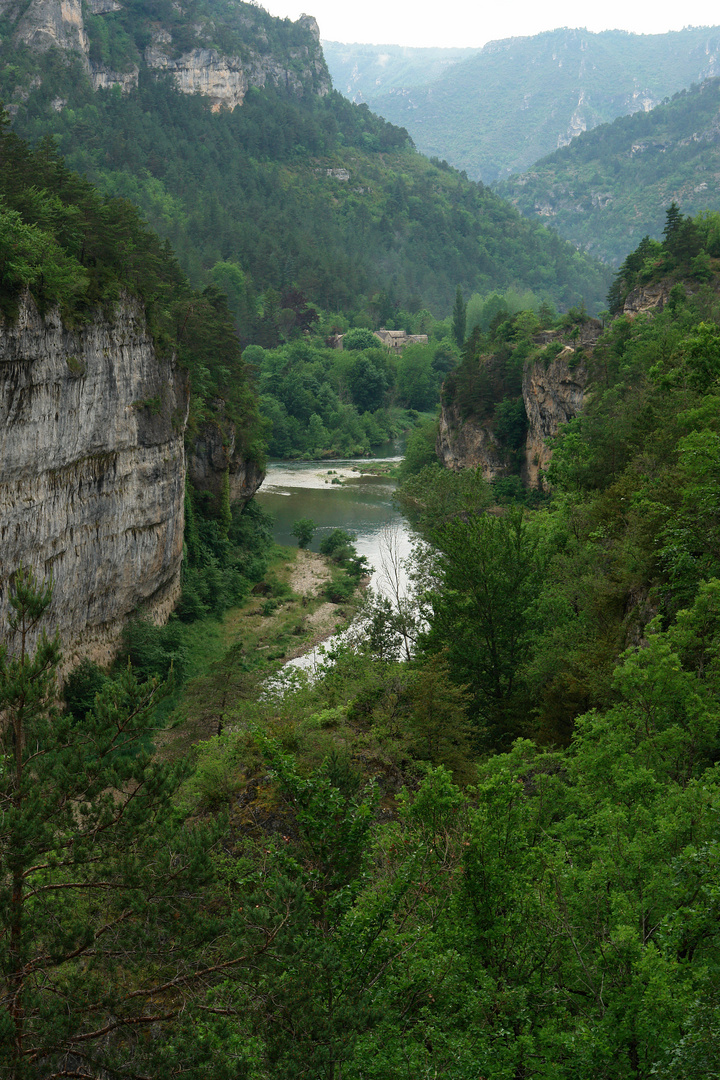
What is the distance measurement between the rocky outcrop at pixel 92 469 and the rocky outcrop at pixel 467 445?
34.6m

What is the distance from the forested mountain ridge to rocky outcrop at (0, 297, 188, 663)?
79.4 metres

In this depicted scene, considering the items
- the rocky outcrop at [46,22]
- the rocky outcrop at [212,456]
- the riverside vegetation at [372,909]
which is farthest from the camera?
the rocky outcrop at [46,22]

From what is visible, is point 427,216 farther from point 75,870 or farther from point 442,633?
point 75,870

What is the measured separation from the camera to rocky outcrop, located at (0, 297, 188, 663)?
2733 centimetres

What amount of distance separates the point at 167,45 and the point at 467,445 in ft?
434

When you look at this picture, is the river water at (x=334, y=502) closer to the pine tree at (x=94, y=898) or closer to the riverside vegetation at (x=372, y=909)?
the riverside vegetation at (x=372, y=909)

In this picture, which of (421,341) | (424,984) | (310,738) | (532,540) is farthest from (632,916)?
(421,341)

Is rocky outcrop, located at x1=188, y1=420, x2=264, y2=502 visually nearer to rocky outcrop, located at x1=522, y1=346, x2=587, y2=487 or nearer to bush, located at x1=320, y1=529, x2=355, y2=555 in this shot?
bush, located at x1=320, y1=529, x2=355, y2=555

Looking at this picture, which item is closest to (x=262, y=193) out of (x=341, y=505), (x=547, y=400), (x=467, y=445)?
(x=341, y=505)

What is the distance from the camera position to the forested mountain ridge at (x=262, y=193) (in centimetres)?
13212

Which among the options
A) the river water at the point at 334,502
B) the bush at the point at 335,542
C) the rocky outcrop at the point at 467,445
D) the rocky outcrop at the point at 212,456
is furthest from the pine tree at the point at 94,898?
the rocky outcrop at the point at 467,445

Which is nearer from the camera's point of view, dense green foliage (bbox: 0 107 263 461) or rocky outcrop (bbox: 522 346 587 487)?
dense green foliage (bbox: 0 107 263 461)

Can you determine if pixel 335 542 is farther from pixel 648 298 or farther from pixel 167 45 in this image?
pixel 167 45

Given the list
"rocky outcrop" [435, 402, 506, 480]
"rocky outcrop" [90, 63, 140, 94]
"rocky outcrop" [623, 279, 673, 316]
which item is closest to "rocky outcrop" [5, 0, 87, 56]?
"rocky outcrop" [90, 63, 140, 94]
